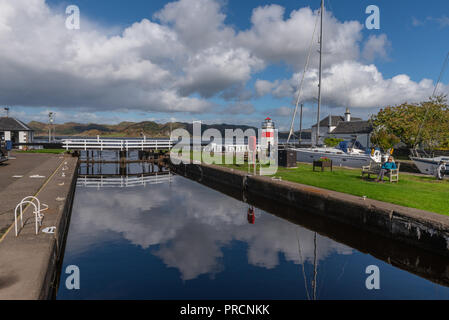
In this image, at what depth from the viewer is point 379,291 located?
22.4 ft

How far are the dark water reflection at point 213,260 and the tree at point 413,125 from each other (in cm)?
2543

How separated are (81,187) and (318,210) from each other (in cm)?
1698

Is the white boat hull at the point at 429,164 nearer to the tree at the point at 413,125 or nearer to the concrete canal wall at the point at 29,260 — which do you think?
the tree at the point at 413,125

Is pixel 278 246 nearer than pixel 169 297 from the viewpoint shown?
No

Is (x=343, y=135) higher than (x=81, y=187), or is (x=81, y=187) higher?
(x=343, y=135)

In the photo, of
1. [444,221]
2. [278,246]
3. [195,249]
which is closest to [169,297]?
[195,249]

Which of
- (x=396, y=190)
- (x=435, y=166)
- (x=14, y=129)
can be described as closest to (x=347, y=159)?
(x=435, y=166)

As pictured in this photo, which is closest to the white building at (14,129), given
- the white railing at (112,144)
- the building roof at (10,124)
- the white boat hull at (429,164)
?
the building roof at (10,124)

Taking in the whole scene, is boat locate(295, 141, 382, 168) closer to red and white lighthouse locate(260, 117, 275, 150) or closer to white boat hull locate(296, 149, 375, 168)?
white boat hull locate(296, 149, 375, 168)

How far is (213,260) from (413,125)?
32.6m

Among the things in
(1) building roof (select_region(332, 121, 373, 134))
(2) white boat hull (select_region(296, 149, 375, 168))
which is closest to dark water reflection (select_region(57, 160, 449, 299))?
(2) white boat hull (select_region(296, 149, 375, 168))
